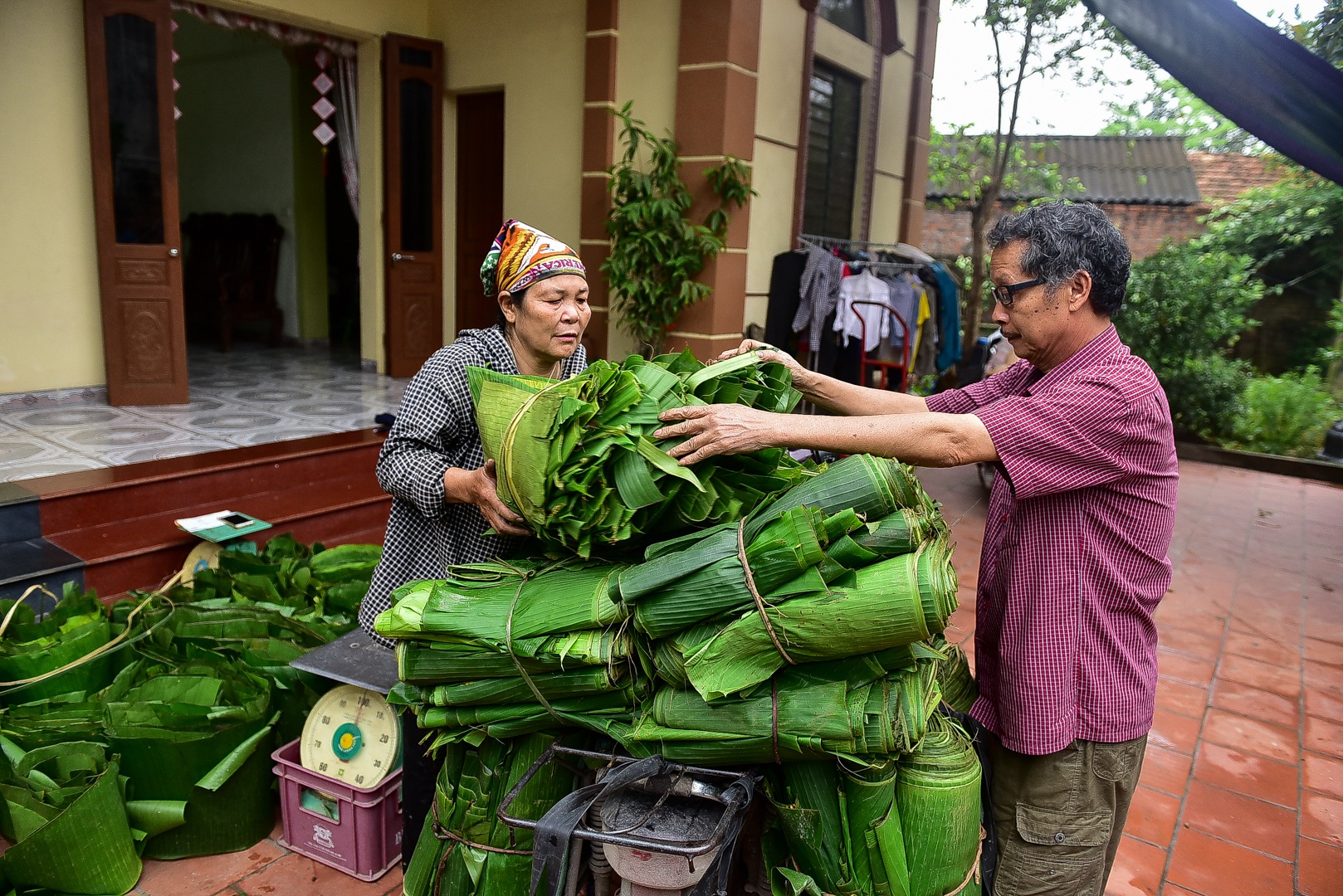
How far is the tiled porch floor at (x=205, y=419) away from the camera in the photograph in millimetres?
4691

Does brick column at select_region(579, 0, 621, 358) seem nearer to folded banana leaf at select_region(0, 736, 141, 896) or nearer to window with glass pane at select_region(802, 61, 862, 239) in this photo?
window with glass pane at select_region(802, 61, 862, 239)

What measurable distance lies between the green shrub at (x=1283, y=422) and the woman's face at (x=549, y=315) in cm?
978

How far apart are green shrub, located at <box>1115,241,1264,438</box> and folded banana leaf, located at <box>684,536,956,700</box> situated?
930 cm

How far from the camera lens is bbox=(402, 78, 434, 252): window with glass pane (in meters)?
7.64

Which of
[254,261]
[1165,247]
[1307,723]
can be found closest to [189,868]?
[1307,723]

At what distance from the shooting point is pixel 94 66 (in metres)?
5.84

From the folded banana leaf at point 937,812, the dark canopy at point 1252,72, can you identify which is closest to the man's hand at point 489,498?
the folded banana leaf at point 937,812

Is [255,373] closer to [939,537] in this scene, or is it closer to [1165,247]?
[939,537]

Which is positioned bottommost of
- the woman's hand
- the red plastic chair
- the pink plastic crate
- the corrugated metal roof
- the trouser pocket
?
the pink plastic crate

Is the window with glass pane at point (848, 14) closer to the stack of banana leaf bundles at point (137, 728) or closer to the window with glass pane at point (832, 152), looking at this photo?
the window with glass pane at point (832, 152)

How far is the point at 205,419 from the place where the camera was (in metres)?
5.76

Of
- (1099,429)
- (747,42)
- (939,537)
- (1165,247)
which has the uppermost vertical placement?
(747,42)

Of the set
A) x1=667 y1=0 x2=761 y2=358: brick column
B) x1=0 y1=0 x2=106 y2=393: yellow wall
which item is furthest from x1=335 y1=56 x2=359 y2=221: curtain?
x1=667 y1=0 x2=761 y2=358: brick column

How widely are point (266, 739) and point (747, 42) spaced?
5.40 metres
